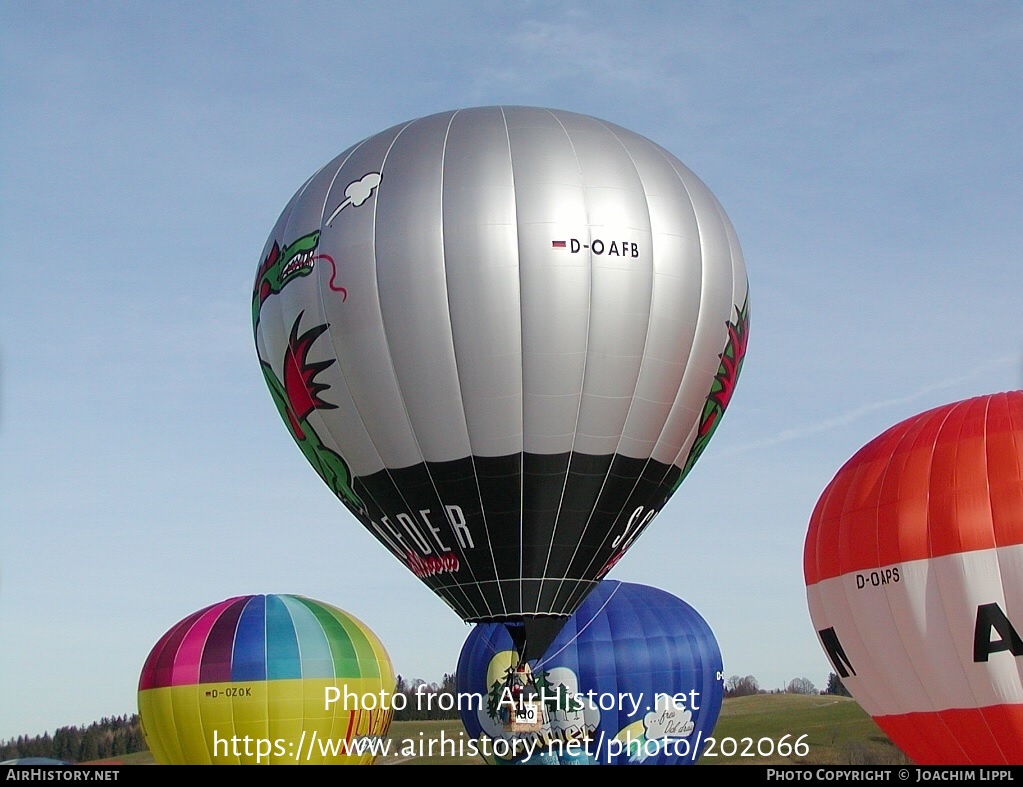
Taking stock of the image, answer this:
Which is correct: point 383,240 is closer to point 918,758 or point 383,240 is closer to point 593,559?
point 593,559

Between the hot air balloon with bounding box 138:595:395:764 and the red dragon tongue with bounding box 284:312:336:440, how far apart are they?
8.32 m

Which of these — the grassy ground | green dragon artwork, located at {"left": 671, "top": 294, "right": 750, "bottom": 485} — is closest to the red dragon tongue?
green dragon artwork, located at {"left": 671, "top": 294, "right": 750, "bottom": 485}

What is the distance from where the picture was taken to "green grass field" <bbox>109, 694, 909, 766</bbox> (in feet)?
111

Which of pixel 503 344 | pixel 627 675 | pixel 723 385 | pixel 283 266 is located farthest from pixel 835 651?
pixel 627 675

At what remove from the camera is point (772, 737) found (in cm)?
4375

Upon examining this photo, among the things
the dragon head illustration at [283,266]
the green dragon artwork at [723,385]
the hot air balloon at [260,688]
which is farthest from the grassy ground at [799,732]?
the dragon head illustration at [283,266]

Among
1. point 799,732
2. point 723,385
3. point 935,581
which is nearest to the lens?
point 935,581

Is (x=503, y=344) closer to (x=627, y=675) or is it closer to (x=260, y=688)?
(x=627, y=675)

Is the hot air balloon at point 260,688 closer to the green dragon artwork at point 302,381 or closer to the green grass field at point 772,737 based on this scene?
the green grass field at point 772,737

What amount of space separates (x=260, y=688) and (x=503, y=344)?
10871mm

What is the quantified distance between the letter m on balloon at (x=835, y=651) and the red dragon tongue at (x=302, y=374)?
650cm

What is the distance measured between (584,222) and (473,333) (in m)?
1.88
